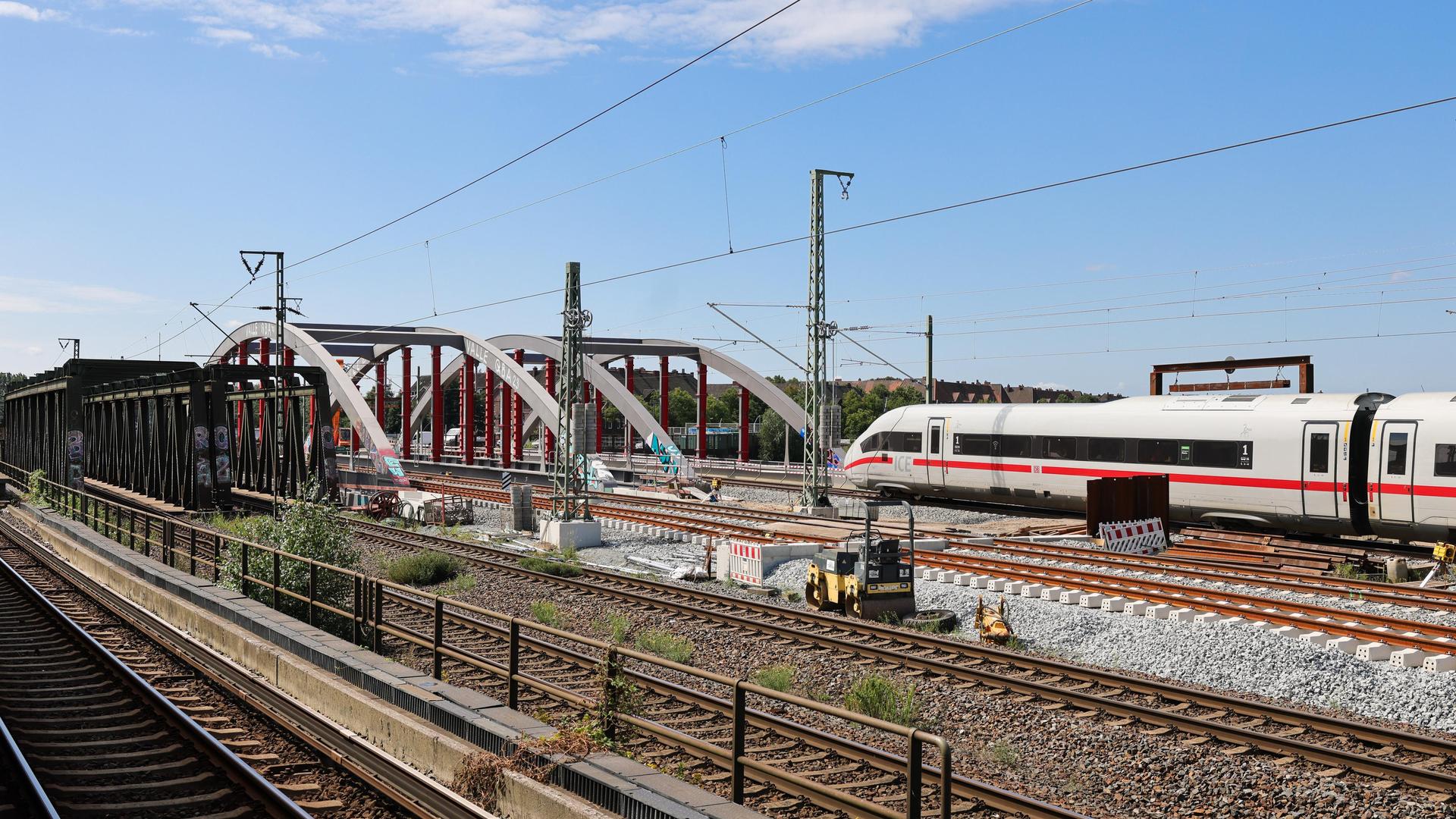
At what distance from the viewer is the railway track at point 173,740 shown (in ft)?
25.8

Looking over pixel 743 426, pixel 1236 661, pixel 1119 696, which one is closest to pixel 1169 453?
pixel 1236 661

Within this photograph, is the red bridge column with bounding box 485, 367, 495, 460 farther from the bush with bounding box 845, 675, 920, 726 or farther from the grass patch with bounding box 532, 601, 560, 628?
the bush with bounding box 845, 675, 920, 726

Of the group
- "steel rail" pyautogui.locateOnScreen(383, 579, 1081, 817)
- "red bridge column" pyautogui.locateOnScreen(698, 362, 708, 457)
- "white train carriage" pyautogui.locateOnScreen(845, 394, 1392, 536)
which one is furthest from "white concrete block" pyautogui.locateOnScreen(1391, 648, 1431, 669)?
"red bridge column" pyautogui.locateOnScreen(698, 362, 708, 457)

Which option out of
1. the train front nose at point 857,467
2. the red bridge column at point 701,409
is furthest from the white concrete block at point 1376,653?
the red bridge column at point 701,409

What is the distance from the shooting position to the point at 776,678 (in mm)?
12328

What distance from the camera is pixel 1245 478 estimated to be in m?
25.9

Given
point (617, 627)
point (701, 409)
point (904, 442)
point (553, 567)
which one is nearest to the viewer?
point (617, 627)

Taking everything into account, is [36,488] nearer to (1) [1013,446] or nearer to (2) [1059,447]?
(1) [1013,446]

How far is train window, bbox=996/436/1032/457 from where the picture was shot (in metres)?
31.5

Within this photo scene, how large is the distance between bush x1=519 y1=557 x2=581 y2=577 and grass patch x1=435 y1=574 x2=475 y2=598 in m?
1.43

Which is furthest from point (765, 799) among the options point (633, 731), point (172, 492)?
point (172, 492)

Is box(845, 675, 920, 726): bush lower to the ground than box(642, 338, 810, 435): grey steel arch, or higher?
lower

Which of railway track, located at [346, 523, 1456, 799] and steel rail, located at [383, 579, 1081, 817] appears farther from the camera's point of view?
railway track, located at [346, 523, 1456, 799]

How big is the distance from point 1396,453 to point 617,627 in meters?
17.0
